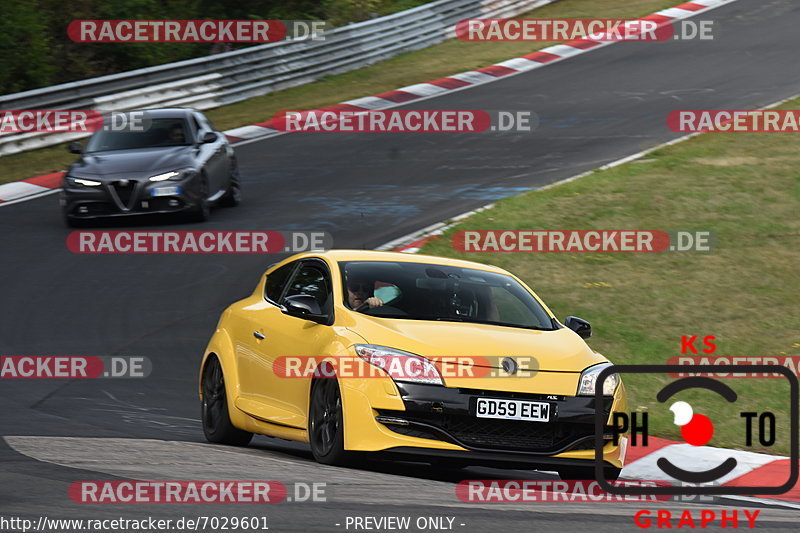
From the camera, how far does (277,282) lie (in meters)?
9.52

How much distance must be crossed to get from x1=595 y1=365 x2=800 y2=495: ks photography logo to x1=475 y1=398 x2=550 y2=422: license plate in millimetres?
347

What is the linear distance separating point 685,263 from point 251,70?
14245 mm

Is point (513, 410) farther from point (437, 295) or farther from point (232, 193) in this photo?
point (232, 193)

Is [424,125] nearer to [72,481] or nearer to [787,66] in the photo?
[787,66]

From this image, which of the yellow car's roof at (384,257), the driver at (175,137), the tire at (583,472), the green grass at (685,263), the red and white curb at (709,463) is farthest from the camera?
the driver at (175,137)

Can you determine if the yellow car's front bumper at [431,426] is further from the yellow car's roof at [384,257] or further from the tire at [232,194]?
the tire at [232,194]

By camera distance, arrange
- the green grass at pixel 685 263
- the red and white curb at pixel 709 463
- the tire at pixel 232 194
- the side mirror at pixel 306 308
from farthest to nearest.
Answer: the tire at pixel 232 194 → the green grass at pixel 685 263 → the red and white curb at pixel 709 463 → the side mirror at pixel 306 308

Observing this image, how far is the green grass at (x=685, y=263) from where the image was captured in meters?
12.2

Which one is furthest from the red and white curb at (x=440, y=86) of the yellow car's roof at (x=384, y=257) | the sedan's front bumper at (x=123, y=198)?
the yellow car's roof at (x=384, y=257)

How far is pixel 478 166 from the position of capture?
21078 mm

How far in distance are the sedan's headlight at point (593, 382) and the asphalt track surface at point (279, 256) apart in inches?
38.9

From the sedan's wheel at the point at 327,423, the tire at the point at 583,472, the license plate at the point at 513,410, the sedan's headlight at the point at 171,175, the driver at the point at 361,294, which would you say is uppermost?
the driver at the point at 361,294

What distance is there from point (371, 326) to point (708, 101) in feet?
57.6

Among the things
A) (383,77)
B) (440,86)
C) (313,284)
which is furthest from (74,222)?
(383,77)
